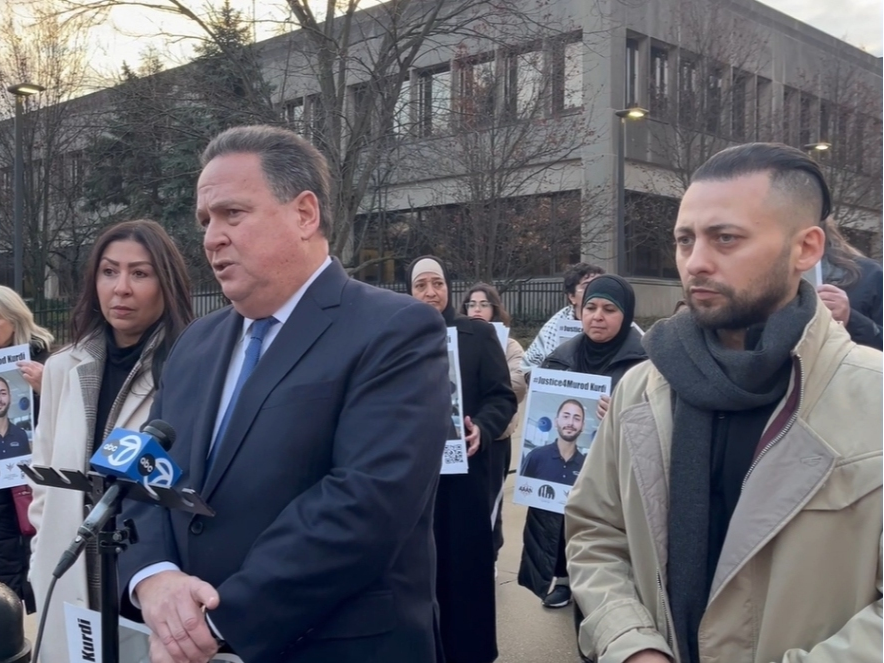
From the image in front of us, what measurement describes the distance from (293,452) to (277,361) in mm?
253

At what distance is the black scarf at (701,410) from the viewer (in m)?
2.04

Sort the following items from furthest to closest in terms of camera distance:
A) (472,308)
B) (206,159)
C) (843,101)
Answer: (843,101) < (472,308) < (206,159)

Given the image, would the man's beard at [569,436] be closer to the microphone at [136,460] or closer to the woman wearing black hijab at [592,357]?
the woman wearing black hijab at [592,357]

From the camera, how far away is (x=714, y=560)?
2.10 m

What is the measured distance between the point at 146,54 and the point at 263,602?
12.6m

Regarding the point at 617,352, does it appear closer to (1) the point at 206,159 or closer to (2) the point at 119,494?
(1) the point at 206,159

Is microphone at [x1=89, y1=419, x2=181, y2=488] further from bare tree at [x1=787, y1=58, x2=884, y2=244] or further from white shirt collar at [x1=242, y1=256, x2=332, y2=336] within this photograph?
bare tree at [x1=787, y1=58, x2=884, y2=244]

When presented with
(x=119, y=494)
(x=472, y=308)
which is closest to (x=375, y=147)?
(x=472, y=308)

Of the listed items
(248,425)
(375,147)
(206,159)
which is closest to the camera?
(248,425)

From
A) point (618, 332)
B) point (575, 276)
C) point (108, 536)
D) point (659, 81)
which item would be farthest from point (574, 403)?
point (659, 81)

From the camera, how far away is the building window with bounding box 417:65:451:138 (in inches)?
579

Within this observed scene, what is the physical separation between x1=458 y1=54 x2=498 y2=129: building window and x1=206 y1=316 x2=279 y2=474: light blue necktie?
14367mm

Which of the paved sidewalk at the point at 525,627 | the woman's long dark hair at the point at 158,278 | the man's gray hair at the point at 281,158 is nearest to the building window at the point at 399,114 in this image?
the paved sidewalk at the point at 525,627

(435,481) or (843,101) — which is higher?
(843,101)
